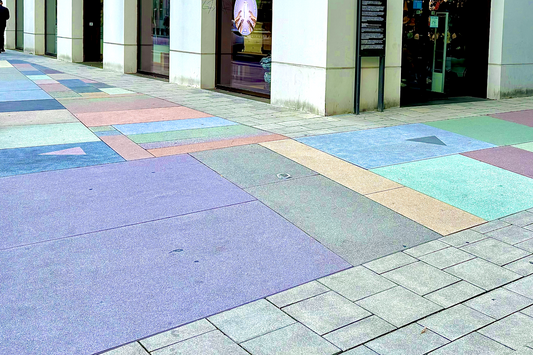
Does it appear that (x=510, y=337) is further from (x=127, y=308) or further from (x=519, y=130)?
(x=519, y=130)

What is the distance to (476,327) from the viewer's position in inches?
154

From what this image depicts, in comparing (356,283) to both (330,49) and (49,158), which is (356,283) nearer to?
(49,158)

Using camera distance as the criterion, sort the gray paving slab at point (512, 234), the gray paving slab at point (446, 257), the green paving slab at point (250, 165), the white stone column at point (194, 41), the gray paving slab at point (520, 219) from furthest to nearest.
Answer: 1. the white stone column at point (194, 41)
2. the green paving slab at point (250, 165)
3. the gray paving slab at point (520, 219)
4. the gray paving slab at point (512, 234)
5. the gray paving slab at point (446, 257)

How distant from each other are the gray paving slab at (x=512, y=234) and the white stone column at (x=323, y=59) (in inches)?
210

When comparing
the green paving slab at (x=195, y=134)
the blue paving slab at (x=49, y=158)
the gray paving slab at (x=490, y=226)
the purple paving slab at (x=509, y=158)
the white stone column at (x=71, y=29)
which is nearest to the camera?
the gray paving slab at (x=490, y=226)

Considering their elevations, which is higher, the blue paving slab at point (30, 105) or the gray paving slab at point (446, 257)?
the blue paving slab at point (30, 105)

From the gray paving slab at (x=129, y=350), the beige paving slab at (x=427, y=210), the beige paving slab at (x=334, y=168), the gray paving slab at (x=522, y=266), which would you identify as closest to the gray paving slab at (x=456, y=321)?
the gray paving slab at (x=522, y=266)

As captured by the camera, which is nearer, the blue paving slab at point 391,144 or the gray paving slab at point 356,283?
the gray paving slab at point 356,283

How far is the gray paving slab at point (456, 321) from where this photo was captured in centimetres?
385

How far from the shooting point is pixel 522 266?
4.82 metres

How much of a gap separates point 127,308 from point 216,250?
3.58 ft

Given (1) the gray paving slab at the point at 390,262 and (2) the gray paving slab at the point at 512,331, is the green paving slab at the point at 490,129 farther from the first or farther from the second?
(2) the gray paving slab at the point at 512,331

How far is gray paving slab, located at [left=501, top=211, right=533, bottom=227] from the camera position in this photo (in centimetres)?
571

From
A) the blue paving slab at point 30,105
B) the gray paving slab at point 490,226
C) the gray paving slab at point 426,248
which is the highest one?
the blue paving slab at point 30,105
